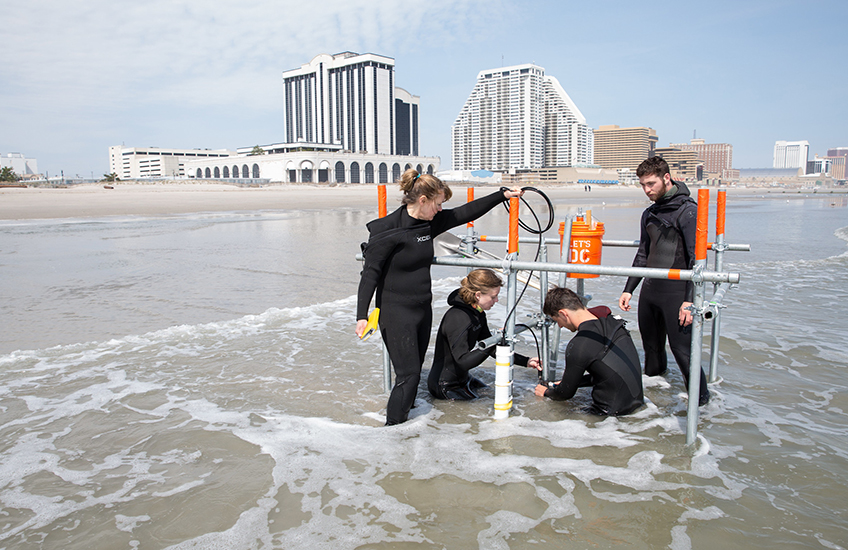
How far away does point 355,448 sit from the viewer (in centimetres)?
361

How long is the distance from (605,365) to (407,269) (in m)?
1.58

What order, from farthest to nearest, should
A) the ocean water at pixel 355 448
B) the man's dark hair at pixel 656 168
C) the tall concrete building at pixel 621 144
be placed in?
the tall concrete building at pixel 621 144
the man's dark hair at pixel 656 168
the ocean water at pixel 355 448

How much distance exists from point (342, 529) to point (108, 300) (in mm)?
6886

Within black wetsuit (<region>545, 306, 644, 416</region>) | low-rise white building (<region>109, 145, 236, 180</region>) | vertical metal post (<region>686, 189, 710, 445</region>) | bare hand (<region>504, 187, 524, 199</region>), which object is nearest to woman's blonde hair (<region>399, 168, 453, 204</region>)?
bare hand (<region>504, 187, 524, 199</region>)

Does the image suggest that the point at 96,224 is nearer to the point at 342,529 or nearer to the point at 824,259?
the point at 342,529

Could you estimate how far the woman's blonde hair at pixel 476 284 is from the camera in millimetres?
4004

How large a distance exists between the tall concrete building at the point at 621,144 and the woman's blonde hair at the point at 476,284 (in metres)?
187

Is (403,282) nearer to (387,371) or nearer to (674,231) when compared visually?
(387,371)

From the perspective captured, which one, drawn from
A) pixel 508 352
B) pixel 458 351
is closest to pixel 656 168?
pixel 508 352

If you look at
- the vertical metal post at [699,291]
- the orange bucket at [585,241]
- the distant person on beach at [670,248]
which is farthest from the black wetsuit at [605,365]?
the orange bucket at [585,241]

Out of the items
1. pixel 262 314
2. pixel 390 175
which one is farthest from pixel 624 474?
pixel 390 175

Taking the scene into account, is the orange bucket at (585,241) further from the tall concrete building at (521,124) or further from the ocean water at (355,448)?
the tall concrete building at (521,124)

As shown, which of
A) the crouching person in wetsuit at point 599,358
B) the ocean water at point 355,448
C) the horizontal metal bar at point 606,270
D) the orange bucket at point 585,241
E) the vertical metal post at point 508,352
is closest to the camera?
the ocean water at point 355,448

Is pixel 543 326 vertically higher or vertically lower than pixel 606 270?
lower
